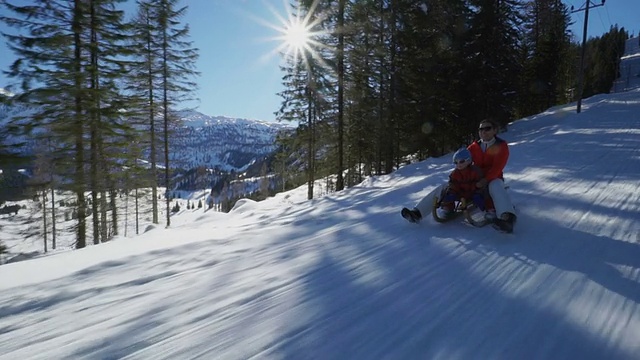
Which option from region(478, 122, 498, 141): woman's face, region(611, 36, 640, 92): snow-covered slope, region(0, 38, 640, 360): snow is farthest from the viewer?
region(611, 36, 640, 92): snow-covered slope

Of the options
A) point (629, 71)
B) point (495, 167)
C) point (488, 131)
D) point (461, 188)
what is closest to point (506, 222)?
point (461, 188)

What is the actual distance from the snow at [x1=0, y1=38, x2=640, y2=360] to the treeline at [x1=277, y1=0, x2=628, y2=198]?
426 inches

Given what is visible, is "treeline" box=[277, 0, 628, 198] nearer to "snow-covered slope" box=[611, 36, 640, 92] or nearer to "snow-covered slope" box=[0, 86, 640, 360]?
"snow-covered slope" box=[0, 86, 640, 360]

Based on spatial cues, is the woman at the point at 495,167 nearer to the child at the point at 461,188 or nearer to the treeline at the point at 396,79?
the child at the point at 461,188

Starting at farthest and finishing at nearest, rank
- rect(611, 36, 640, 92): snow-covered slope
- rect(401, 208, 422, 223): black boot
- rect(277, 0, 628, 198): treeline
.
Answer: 1. rect(611, 36, 640, 92): snow-covered slope
2. rect(277, 0, 628, 198): treeline
3. rect(401, 208, 422, 223): black boot

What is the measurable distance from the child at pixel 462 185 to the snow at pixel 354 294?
0.31 meters

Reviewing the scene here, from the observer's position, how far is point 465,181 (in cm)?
450

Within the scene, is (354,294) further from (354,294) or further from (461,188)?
(461,188)

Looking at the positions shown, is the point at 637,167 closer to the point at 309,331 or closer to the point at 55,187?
the point at 309,331

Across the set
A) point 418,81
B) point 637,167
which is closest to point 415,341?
point 637,167

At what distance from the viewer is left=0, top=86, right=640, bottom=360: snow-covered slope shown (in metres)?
2.16

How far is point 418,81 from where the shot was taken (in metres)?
17.1

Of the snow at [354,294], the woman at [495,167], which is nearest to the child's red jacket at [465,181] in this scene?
the woman at [495,167]

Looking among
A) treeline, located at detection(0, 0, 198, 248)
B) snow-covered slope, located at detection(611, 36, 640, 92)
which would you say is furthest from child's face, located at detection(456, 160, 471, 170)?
snow-covered slope, located at detection(611, 36, 640, 92)
